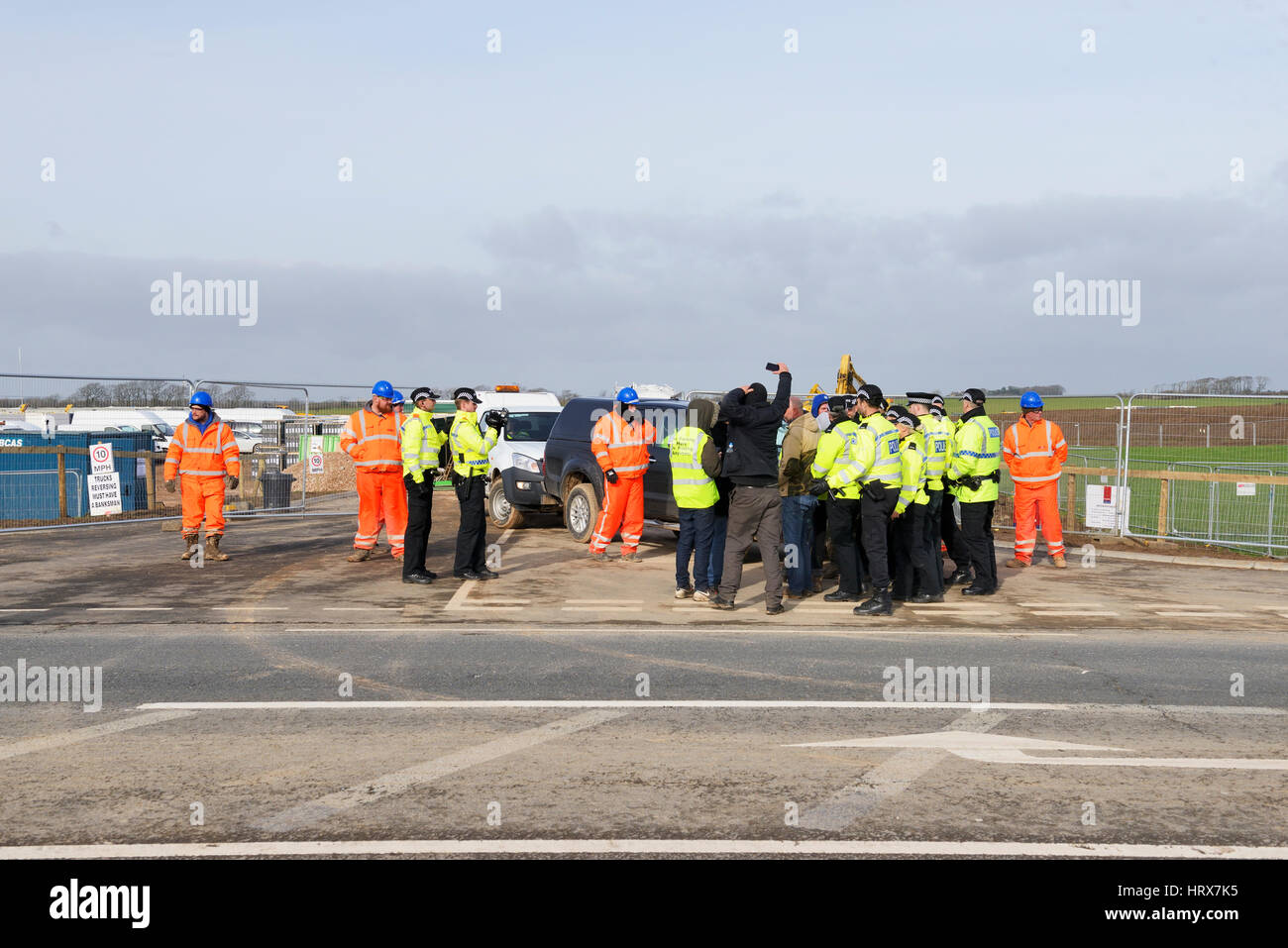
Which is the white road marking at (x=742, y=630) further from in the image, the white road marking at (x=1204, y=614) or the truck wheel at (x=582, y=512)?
the truck wheel at (x=582, y=512)

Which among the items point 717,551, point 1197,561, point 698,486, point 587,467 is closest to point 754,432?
point 698,486

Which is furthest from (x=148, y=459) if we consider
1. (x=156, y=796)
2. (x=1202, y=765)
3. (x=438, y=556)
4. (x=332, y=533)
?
(x=1202, y=765)

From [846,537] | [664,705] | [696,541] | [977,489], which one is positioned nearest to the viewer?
[664,705]

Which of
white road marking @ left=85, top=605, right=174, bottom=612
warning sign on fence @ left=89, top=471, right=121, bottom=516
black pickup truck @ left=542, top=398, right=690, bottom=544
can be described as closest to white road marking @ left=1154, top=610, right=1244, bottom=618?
black pickup truck @ left=542, top=398, right=690, bottom=544

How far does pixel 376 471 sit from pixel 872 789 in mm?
9828

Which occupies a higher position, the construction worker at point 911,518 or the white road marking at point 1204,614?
the construction worker at point 911,518

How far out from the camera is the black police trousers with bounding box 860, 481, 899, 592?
1041 centimetres

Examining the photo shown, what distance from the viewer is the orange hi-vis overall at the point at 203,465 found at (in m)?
13.5

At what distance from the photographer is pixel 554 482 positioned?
54.3 ft

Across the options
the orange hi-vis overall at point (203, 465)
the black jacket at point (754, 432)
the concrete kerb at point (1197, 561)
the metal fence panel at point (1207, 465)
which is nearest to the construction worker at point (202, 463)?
the orange hi-vis overall at point (203, 465)

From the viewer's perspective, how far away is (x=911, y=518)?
1111cm

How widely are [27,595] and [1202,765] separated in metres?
11.1

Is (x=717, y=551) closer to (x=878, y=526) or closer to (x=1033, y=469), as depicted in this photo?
(x=878, y=526)

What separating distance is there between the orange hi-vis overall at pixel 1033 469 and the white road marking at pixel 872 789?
25.6 feet
